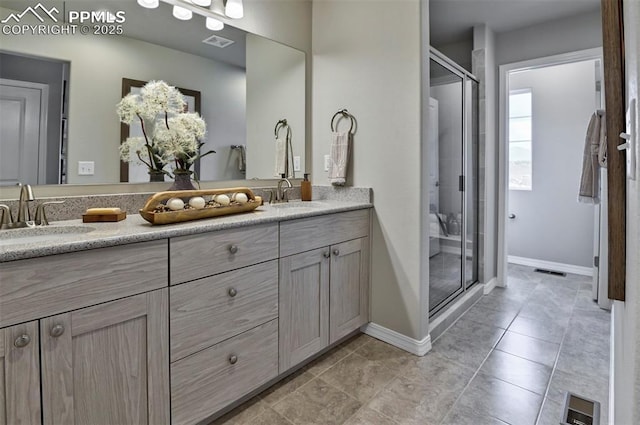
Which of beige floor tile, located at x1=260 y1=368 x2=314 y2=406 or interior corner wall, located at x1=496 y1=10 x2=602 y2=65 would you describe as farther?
interior corner wall, located at x1=496 y1=10 x2=602 y2=65

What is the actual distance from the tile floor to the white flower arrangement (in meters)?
1.33

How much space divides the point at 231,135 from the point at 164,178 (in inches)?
20.5

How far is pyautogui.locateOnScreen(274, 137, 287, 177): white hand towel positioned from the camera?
2510 millimetres

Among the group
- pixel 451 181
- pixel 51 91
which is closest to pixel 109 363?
pixel 51 91

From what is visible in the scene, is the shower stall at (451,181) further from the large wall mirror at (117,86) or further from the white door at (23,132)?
the white door at (23,132)

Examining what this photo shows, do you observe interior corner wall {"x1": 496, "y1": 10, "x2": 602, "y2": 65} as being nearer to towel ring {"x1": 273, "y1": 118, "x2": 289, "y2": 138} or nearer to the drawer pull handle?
towel ring {"x1": 273, "y1": 118, "x2": 289, "y2": 138}

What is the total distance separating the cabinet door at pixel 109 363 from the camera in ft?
3.44

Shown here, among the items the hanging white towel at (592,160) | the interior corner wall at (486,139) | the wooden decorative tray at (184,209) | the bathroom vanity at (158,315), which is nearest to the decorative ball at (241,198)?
the wooden decorative tray at (184,209)

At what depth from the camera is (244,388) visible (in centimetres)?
158

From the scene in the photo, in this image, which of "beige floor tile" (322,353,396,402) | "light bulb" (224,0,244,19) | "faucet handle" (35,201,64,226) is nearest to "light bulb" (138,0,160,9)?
"light bulb" (224,0,244,19)

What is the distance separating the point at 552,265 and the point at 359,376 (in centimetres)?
331

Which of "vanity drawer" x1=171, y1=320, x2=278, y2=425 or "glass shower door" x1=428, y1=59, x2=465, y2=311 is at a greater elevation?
"glass shower door" x1=428, y1=59, x2=465, y2=311

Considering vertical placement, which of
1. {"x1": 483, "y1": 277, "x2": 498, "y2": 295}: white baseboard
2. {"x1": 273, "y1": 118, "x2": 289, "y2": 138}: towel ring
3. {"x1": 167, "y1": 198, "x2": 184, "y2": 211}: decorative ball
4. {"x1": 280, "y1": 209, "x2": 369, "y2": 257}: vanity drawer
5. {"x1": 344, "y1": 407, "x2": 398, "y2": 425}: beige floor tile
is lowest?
{"x1": 344, "y1": 407, "x2": 398, "y2": 425}: beige floor tile

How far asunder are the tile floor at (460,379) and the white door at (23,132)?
141 centimetres
